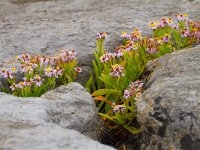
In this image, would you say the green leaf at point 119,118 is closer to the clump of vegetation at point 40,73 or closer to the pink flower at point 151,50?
the clump of vegetation at point 40,73

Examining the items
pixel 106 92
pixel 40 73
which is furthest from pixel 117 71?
pixel 40 73

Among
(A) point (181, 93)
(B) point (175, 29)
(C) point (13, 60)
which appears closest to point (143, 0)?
(B) point (175, 29)

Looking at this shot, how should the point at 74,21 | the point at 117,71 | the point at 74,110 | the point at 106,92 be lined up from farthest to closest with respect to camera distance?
1. the point at 74,21
2. the point at 106,92
3. the point at 117,71
4. the point at 74,110

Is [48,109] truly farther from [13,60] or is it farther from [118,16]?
[118,16]

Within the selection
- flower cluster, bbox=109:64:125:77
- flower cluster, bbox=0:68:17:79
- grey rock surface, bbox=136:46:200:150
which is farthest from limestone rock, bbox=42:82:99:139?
flower cluster, bbox=0:68:17:79

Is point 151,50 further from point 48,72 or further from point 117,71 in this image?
point 48,72

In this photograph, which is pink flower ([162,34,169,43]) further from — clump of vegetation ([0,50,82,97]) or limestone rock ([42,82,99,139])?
limestone rock ([42,82,99,139])
